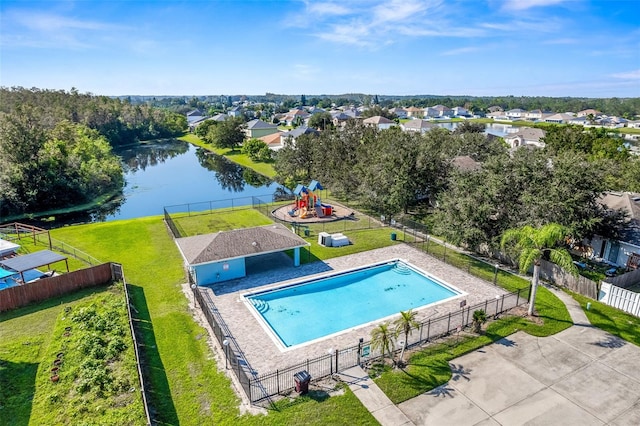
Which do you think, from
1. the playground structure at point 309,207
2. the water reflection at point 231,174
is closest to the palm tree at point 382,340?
the playground structure at point 309,207

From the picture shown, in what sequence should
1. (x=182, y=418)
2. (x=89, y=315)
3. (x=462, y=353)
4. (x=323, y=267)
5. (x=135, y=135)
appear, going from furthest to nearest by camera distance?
(x=135, y=135)
(x=323, y=267)
(x=89, y=315)
(x=462, y=353)
(x=182, y=418)

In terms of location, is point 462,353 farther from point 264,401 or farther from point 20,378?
point 20,378

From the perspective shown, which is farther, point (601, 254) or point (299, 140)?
point (299, 140)

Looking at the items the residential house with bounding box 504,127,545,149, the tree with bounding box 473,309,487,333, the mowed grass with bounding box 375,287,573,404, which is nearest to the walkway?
the mowed grass with bounding box 375,287,573,404

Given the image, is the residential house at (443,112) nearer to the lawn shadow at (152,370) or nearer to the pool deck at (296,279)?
the pool deck at (296,279)

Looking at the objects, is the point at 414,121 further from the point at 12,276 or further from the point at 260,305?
the point at 12,276

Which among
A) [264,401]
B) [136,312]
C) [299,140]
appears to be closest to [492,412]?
[264,401]

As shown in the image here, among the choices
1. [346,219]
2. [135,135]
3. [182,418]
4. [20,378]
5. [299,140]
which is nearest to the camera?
[182,418]
